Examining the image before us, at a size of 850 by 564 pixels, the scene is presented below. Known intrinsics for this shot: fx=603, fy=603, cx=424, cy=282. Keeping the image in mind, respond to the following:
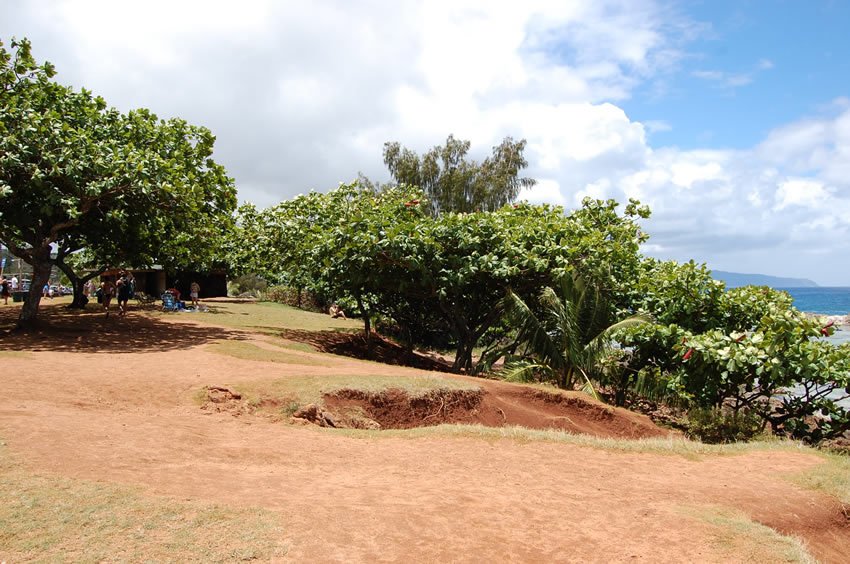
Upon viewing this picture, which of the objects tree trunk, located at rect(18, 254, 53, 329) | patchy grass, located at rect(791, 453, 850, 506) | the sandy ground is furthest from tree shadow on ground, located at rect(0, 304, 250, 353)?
patchy grass, located at rect(791, 453, 850, 506)

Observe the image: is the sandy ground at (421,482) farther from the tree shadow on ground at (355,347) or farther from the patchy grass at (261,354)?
the tree shadow on ground at (355,347)

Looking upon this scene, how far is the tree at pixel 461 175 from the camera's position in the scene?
1625 inches

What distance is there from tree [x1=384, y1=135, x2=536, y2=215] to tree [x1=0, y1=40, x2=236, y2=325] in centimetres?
2272

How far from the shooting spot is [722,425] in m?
11.9

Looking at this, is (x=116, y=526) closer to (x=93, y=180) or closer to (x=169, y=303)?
(x=93, y=180)

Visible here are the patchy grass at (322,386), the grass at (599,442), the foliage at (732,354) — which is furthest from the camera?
the foliage at (732,354)

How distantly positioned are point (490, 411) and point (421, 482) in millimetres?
4943

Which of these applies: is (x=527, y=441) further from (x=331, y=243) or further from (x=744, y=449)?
(x=331, y=243)

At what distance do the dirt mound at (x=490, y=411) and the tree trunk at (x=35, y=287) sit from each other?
11525 millimetres

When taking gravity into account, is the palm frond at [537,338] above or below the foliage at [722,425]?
→ above

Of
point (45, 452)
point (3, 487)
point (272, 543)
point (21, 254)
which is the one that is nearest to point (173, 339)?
point (21, 254)

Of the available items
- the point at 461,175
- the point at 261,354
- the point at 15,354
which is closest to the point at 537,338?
the point at 261,354

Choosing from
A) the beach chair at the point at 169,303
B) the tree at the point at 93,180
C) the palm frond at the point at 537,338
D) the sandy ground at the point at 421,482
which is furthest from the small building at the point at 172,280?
the sandy ground at the point at 421,482

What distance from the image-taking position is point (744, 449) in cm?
878
